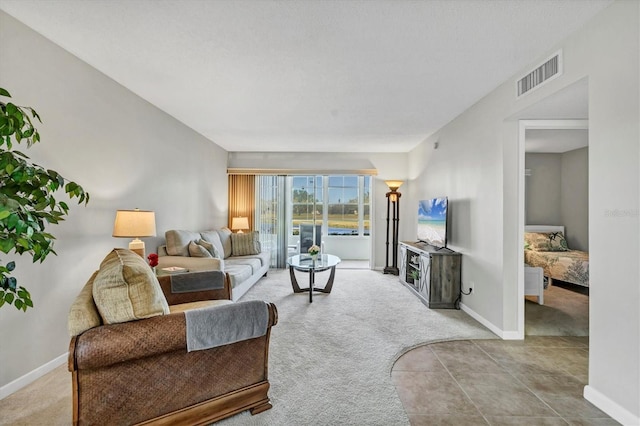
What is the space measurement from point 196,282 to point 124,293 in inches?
42.5

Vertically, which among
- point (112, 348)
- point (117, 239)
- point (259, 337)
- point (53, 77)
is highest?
point (53, 77)

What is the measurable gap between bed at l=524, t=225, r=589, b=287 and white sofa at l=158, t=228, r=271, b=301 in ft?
15.2

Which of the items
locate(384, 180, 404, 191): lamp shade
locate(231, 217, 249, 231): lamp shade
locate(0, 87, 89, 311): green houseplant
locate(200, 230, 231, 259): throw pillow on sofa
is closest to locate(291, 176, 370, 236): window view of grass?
locate(384, 180, 404, 191): lamp shade

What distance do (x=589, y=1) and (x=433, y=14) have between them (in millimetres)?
904

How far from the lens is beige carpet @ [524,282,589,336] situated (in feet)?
10.7

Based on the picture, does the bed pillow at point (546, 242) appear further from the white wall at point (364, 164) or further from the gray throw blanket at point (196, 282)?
the gray throw blanket at point (196, 282)

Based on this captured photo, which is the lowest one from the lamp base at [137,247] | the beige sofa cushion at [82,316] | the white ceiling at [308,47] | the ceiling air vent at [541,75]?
the beige sofa cushion at [82,316]

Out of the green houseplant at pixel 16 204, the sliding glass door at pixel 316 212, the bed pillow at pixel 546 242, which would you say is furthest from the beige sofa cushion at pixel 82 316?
the bed pillow at pixel 546 242

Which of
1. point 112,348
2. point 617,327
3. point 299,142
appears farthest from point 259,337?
point 299,142

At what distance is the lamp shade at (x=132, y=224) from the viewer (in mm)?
2887

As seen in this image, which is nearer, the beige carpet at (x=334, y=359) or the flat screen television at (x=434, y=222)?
the beige carpet at (x=334, y=359)

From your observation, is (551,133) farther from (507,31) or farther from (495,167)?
(507,31)

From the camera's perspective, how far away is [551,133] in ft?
14.5

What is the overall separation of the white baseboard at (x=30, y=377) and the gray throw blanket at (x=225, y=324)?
155 cm
